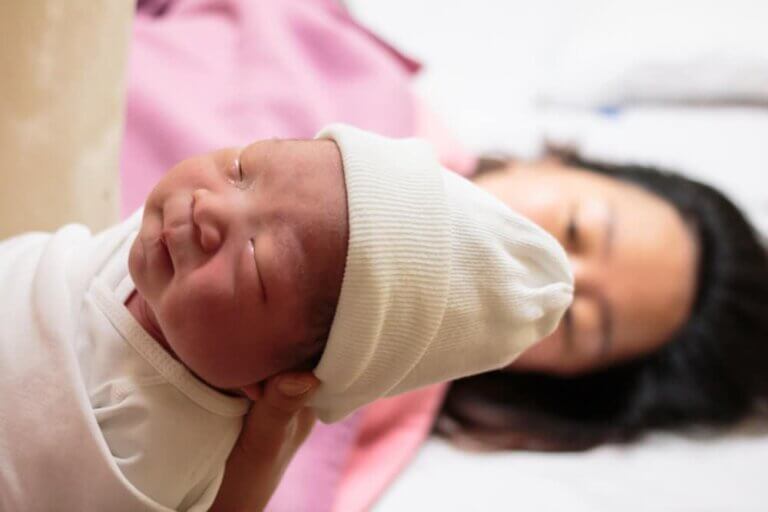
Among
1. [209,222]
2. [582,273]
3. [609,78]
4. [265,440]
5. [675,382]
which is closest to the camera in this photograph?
[209,222]

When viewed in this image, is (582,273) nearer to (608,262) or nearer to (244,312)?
(608,262)

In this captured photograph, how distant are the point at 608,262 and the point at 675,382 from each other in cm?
30

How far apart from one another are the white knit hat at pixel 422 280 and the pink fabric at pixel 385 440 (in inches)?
15.9

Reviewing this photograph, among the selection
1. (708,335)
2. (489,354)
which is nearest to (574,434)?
(708,335)

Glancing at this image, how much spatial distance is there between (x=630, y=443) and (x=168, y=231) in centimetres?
95

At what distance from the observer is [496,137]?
1.61 meters

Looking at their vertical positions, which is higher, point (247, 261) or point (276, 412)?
point (247, 261)

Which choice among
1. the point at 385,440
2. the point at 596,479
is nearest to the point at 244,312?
the point at 385,440

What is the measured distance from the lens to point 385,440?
1.23m

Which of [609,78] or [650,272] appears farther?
[609,78]

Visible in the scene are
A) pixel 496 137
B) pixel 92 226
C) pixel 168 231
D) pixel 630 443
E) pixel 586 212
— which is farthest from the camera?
pixel 496 137

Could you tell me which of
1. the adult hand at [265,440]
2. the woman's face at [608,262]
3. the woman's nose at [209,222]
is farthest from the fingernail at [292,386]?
the woman's face at [608,262]

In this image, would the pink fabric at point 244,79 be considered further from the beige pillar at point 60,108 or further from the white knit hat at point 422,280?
the white knit hat at point 422,280

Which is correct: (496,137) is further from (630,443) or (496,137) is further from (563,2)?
(630,443)
